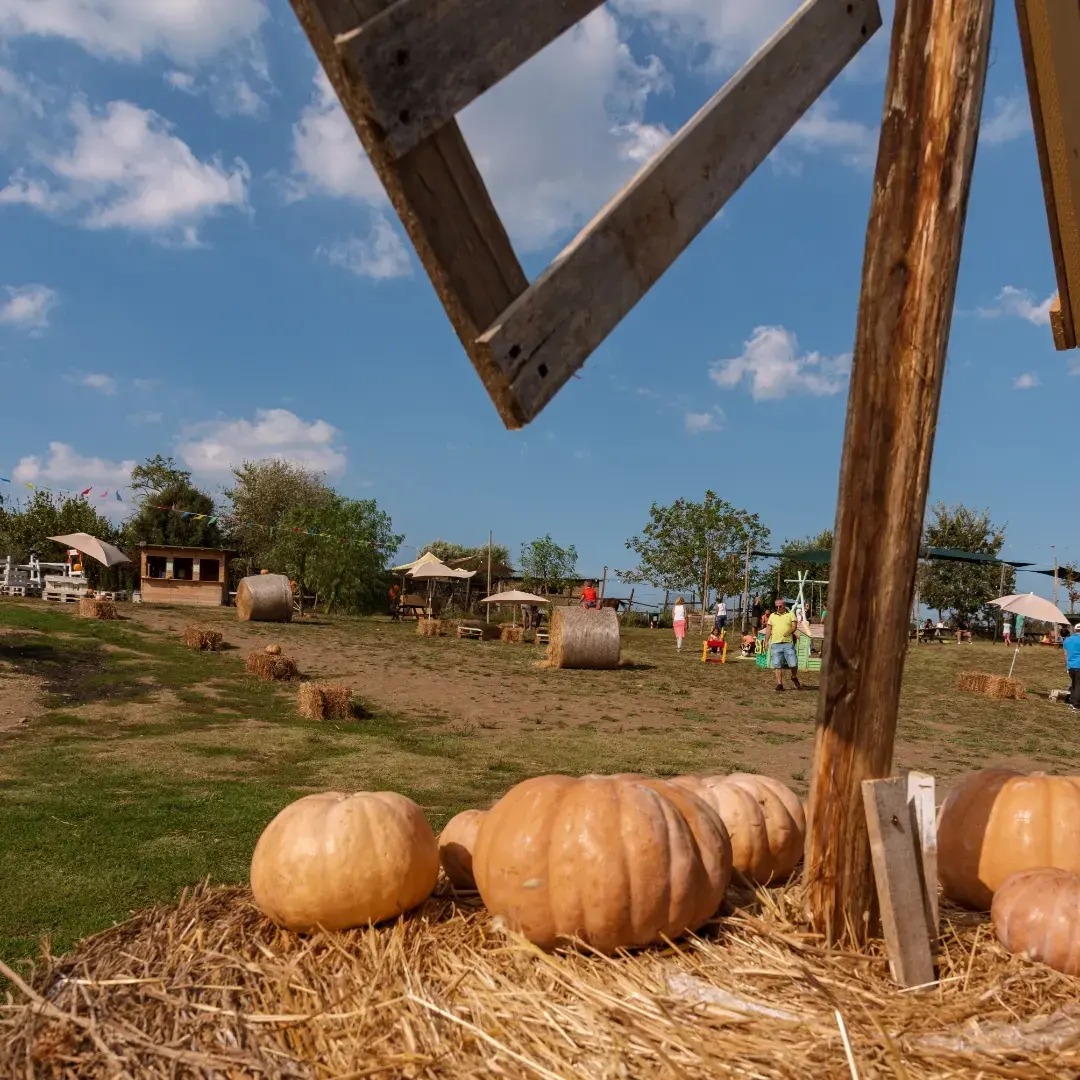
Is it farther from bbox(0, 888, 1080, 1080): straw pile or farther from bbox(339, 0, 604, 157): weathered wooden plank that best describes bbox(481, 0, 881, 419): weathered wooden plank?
bbox(0, 888, 1080, 1080): straw pile

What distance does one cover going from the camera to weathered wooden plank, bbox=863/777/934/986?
2756mm

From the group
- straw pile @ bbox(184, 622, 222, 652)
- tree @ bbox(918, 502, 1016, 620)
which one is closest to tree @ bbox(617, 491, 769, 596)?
tree @ bbox(918, 502, 1016, 620)

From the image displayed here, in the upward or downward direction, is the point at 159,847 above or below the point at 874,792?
below

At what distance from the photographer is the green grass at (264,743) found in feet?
18.9

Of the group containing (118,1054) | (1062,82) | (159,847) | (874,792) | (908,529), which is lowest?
(159,847)

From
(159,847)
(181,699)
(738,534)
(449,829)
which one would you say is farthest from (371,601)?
(449,829)

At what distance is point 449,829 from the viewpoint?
3.80 metres

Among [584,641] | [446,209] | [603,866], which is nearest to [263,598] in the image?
[584,641]

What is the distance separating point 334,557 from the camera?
40.0 meters

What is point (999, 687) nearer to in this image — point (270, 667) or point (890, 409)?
point (270, 667)

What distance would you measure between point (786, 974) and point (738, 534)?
150 ft

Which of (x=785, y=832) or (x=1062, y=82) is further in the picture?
(x=785, y=832)

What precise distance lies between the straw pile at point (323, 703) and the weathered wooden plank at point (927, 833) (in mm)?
10074

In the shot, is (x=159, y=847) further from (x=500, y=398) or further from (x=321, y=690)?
(x=321, y=690)
